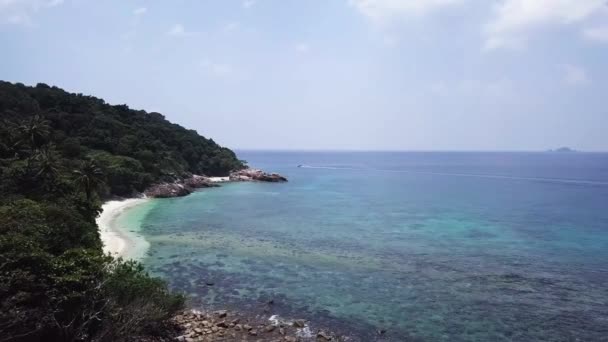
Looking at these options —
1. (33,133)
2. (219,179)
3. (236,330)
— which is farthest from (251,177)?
(236,330)

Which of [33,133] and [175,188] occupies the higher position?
[33,133]

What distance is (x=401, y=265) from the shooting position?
115 feet

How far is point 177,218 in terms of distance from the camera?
54906 mm

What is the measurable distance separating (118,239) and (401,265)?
27.3 meters

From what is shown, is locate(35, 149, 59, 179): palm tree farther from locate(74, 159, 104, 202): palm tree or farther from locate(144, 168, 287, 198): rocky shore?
locate(144, 168, 287, 198): rocky shore

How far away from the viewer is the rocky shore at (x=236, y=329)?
815 inches

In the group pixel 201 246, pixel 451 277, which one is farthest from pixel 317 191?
pixel 451 277

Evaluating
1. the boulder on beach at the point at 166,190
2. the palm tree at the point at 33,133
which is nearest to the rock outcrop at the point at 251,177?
the boulder on beach at the point at 166,190

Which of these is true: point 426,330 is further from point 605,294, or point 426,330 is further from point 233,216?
point 233,216

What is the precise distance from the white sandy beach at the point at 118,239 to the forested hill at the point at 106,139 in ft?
33.2

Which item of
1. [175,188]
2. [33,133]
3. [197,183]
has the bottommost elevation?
[197,183]

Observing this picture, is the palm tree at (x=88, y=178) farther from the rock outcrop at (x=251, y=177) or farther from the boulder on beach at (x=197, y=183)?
the rock outcrop at (x=251, y=177)

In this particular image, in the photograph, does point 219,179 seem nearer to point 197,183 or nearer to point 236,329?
point 197,183

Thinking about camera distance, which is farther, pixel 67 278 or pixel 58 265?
pixel 58 265
